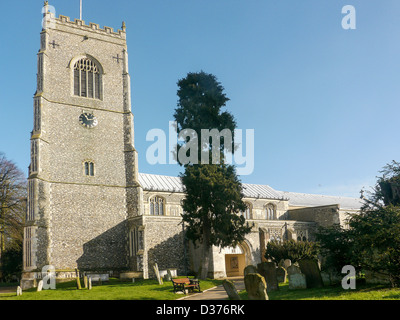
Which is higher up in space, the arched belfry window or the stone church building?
the arched belfry window

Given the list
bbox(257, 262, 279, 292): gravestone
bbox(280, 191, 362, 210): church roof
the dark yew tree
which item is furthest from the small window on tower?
bbox(280, 191, 362, 210): church roof

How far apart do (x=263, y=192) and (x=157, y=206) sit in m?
13.8

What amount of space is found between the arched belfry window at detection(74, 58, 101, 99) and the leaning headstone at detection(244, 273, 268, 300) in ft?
75.3

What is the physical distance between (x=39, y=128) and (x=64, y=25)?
9.52 meters

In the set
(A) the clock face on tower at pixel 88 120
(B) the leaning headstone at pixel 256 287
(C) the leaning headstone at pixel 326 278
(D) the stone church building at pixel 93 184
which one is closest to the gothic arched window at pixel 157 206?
(D) the stone church building at pixel 93 184

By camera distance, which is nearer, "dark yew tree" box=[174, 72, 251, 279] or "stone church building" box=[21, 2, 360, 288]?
"dark yew tree" box=[174, 72, 251, 279]

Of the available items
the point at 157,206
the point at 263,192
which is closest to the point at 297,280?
the point at 157,206

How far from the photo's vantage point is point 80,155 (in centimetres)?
2917

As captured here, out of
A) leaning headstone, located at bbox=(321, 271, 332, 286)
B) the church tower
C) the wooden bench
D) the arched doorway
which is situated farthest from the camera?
the arched doorway

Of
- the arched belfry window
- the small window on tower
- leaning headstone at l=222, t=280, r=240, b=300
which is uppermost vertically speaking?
the arched belfry window

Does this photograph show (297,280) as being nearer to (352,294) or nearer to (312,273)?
(312,273)

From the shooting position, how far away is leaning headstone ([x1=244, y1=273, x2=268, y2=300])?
40.9 feet

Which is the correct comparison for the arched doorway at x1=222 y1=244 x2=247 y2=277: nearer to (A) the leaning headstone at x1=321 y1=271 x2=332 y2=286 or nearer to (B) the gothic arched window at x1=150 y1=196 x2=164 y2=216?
(B) the gothic arched window at x1=150 y1=196 x2=164 y2=216
